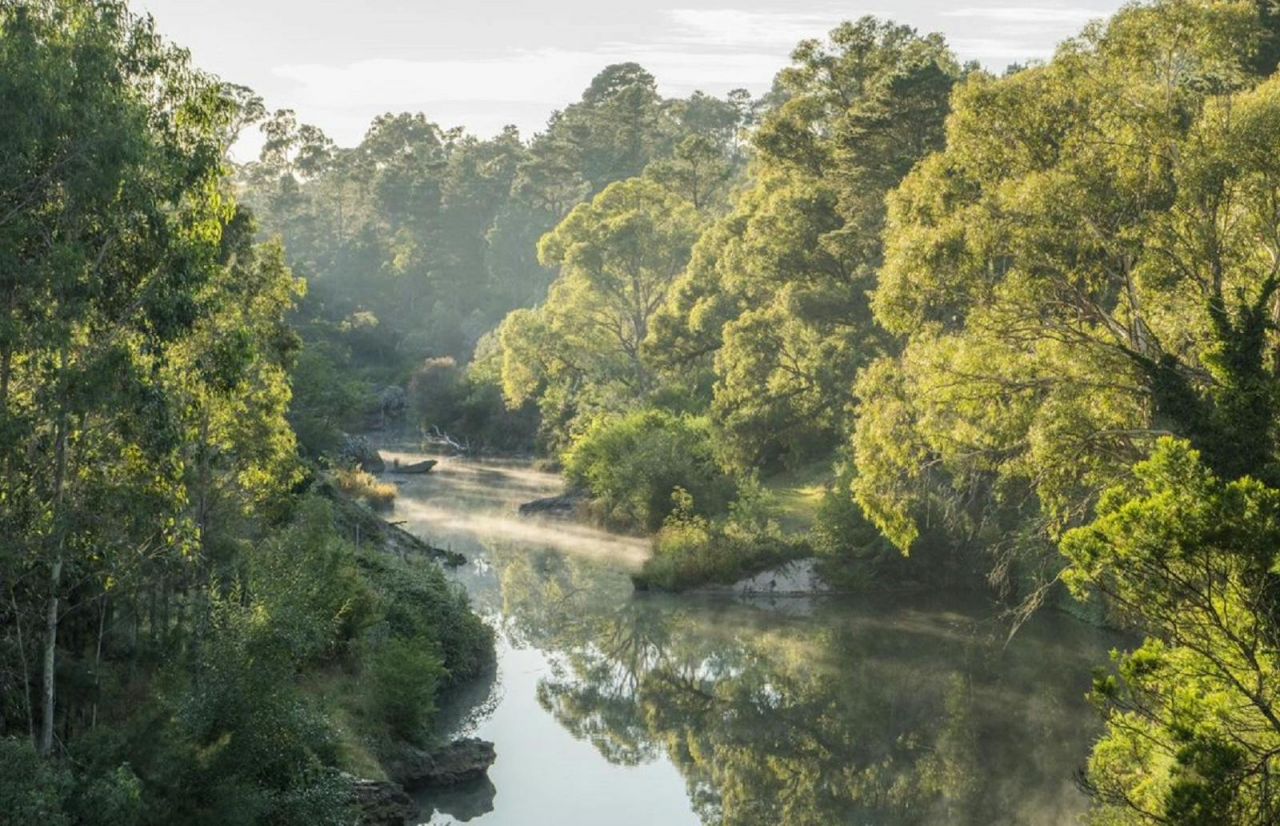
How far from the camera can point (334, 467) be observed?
54.3 metres

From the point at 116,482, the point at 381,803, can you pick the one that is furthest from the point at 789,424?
the point at 116,482

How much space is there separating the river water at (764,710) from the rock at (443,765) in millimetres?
378

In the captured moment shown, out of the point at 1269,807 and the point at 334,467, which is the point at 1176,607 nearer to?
the point at 1269,807

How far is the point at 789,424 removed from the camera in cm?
4819

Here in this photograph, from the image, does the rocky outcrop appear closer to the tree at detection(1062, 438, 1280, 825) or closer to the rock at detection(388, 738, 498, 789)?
the rock at detection(388, 738, 498, 789)

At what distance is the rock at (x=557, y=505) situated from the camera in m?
53.6

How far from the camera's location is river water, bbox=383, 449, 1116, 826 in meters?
22.6

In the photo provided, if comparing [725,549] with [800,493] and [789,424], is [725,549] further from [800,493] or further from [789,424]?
[789,424]

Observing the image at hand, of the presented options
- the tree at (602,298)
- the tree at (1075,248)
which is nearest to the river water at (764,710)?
the tree at (1075,248)

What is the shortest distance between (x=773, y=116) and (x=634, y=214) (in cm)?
1576

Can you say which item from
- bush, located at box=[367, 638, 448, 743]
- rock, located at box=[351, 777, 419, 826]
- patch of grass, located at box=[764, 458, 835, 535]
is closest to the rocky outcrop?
patch of grass, located at box=[764, 458, 835, 535]

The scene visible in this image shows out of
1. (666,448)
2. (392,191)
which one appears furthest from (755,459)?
(392,191)

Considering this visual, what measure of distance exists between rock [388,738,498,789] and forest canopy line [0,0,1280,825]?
1.96 feet

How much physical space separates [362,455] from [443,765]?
42784 mm
